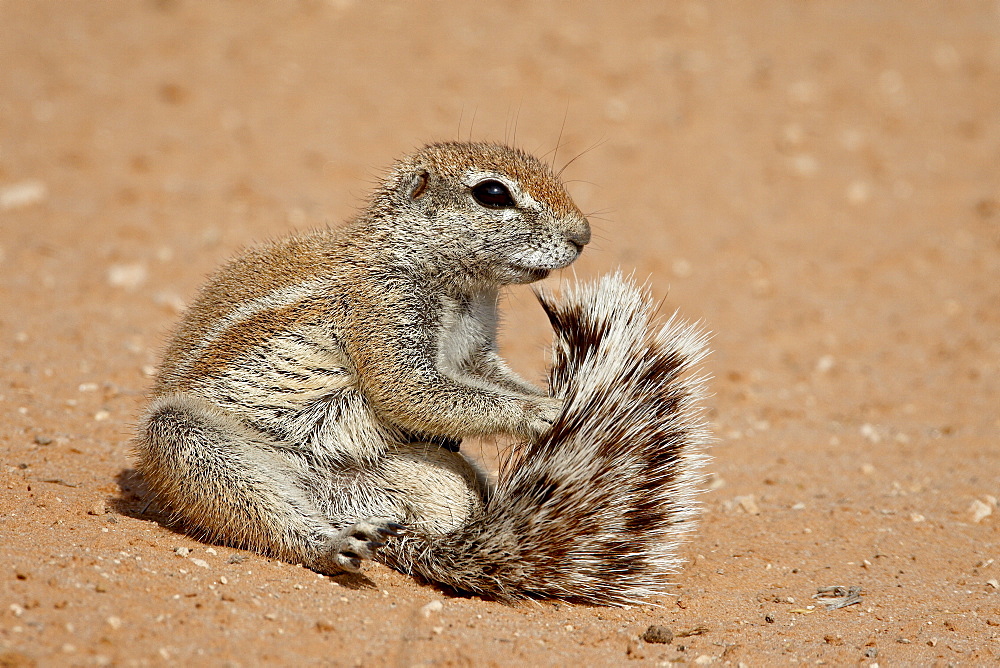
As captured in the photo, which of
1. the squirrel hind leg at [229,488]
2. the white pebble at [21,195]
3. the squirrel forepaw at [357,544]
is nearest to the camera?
the squirrel forepaw at [357,544]

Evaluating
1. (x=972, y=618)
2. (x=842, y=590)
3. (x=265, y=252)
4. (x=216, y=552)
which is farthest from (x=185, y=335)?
(x=972, y=618)

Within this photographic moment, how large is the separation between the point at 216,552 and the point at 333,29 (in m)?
10.3

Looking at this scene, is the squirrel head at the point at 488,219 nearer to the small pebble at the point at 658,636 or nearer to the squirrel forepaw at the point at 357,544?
the squirrel forepaw at the point at 357,544

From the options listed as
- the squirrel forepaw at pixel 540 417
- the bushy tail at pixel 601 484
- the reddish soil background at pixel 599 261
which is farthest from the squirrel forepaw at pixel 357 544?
the squirrel forepaw at pixel 540 417

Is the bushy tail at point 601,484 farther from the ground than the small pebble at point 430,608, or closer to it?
farther from the ground

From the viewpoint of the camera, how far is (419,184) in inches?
196

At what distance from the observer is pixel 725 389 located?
7867mm

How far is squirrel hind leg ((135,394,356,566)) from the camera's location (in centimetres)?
439

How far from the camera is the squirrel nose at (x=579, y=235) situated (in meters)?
4.82

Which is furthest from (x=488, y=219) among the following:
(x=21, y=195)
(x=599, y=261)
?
(x=21, y=195)

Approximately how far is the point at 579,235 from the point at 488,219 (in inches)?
17.2

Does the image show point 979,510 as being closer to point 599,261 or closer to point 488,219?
point 488,219

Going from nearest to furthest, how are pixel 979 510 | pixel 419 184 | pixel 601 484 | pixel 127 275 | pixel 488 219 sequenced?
pixel 601 484, pixel 488 219, pixel 419 184, pixel 979 510, pixel 127 275

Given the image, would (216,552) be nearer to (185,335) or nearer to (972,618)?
(185,335)
